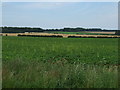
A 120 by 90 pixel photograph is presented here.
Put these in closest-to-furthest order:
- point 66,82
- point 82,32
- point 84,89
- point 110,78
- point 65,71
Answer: point 84,89 → point 66,82 → point 110,78 → point 65,71 → point 82,32

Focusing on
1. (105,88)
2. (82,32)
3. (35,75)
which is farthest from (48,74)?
(82,32)

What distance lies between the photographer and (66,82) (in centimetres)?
622

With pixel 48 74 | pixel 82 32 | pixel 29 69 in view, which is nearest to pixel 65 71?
pixel 48 74

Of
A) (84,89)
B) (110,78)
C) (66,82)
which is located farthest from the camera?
(110,78)

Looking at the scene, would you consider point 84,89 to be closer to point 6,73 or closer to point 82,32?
point 6,73

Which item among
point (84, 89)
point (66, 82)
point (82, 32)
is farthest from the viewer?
point (82, 32)

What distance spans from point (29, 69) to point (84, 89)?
2.16 m

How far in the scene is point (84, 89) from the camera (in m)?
5.82

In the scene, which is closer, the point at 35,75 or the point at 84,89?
the point at 84,89

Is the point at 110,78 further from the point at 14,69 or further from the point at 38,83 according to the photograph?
the point at 14,69

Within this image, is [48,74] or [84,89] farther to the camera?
[48,74]

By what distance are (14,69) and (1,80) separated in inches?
54.6

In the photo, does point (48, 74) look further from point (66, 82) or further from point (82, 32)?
point (82, 32)

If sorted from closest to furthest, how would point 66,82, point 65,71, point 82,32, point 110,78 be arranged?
point 66,82
point 110,78
point 65,71
point 82,32
